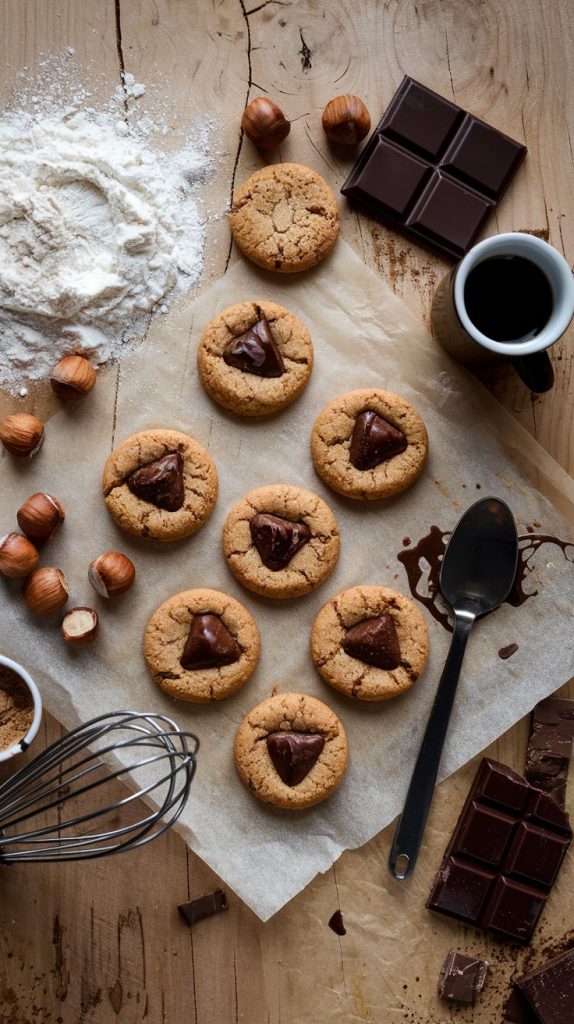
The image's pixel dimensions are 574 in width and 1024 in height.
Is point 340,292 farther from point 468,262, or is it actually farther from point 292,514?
point 292,514

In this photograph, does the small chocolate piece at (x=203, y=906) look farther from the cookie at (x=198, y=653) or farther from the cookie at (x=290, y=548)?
the cookie at (x=290, y=548)

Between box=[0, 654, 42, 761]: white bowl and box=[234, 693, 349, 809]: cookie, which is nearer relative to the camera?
box=[0, 654, 42, 761]: white bowl

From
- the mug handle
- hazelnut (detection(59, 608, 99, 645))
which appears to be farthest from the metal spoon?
hazelnut (detection(59, 608, 99, 645))

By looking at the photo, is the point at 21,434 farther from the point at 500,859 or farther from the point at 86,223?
the point at 500,859

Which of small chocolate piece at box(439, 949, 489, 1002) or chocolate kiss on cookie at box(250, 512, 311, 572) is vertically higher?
chocolate kiss on cookie at box(250, 512, 311, 572)

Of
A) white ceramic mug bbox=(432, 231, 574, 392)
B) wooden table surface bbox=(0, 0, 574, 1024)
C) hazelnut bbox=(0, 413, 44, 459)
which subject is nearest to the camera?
white ceramic mug bbox=(432, 231, 574, 392)

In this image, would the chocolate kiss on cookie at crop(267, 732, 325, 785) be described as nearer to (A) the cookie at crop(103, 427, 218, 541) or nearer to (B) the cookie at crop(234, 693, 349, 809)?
(B) the cookie at crop(234, 693, 349, 809)

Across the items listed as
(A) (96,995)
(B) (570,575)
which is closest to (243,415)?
(B) (570,575)
